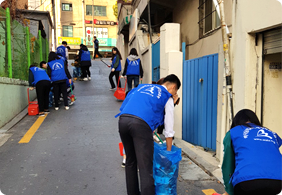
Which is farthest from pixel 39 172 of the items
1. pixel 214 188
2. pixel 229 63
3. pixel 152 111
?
pixel 229 63

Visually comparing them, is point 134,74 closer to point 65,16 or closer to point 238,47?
point 238,47

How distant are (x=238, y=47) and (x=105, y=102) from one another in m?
6.56

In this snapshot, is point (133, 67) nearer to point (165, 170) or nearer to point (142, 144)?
point (165, 170)

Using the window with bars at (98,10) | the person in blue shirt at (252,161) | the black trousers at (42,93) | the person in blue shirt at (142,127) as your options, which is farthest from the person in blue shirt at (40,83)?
the window with bars at (98,10)

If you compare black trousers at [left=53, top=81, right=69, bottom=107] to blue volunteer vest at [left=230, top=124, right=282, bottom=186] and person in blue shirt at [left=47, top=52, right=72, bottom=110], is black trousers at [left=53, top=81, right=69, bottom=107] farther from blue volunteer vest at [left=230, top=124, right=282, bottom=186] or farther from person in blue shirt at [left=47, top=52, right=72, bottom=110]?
blue volunteer vest at [left=230, top=124, right=282, bottom=186]

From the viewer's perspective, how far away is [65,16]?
36.3 meters

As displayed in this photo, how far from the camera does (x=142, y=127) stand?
2781 mm

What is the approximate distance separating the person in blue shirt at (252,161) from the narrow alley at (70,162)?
59.4 inches

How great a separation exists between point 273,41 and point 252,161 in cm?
216

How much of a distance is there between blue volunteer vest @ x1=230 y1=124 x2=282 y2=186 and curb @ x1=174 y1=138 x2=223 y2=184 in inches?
73.2

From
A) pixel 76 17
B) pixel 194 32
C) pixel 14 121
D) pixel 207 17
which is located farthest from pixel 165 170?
pixel 76 17

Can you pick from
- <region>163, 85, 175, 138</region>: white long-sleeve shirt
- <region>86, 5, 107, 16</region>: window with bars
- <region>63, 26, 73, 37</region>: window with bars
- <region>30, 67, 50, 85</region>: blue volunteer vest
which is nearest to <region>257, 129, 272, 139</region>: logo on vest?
<region>163, 85, 175, 138</region>: white long-sleeve shirt

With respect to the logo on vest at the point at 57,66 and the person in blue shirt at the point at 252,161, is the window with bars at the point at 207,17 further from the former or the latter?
the person in blue shirt at the point at 252,161

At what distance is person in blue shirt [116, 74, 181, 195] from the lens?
2.79 m
